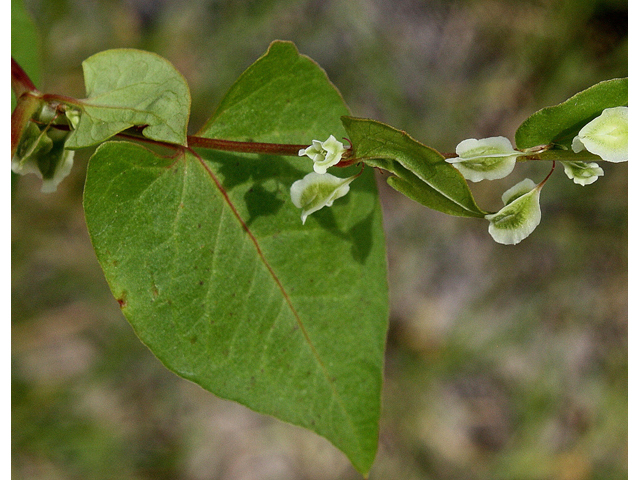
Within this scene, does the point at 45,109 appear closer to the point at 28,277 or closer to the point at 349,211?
the point at 349,211

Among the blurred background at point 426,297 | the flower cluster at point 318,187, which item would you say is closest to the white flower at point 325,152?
the flower cluster at point 318,187

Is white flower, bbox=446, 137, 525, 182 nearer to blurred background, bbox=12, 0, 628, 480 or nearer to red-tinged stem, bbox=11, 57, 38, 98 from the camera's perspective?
red-tinged stem, bbox=11, 57, 38, 98

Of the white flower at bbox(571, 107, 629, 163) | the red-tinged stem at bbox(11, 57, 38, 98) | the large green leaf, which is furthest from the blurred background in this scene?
the white flower at bbox(571, 107, 629, 163)

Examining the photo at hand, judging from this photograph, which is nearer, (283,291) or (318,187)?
(318,187)

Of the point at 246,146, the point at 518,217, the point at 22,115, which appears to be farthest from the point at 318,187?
the point at 22,115

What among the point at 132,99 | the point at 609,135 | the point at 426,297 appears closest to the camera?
the point at 609,135

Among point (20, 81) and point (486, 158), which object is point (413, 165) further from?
point (20, 81)
